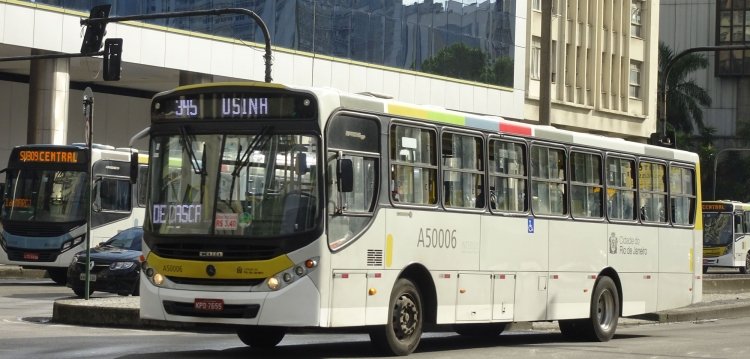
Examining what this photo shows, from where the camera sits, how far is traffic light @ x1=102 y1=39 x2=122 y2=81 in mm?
31672

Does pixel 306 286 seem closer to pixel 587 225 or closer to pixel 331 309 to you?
pixel 331 309

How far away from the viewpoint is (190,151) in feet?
49.9

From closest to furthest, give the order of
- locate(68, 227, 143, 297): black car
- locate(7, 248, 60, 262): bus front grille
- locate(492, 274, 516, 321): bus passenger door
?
locate(492, 274, 516, 321): bus passenger door, locate(68, 227, 143, 297): black car, locate(7, 248, 60, 262): bus front grille

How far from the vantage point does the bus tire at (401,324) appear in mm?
15602

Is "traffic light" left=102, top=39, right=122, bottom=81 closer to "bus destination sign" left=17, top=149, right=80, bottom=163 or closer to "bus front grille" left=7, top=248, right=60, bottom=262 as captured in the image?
"bus destination sign" left=17, top=149, right=80, bottom=163

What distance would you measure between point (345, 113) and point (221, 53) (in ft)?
116

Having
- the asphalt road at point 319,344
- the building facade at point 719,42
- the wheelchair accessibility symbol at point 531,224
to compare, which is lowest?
the asphalt road at point 319,344

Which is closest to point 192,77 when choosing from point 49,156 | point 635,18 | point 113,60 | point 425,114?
point 49,156

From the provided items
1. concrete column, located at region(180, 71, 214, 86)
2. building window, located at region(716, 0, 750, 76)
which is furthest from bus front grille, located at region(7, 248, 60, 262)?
building window, located at region(716, 0, 750, 76)

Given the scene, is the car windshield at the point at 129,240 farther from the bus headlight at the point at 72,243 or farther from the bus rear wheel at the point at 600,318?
the bus rear wheel at the point at 600,318

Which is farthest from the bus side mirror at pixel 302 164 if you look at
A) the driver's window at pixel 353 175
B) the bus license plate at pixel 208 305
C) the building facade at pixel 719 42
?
the building facade at pixel 719 42

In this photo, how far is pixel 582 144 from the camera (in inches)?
782

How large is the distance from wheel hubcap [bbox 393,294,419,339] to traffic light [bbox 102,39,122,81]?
1698 cm

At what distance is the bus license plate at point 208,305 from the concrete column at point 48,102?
33220 millimetres
